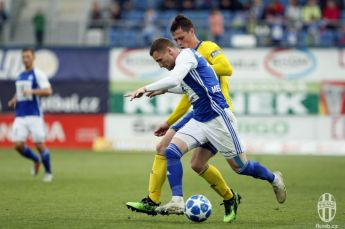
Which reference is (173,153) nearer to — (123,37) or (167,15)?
(123,37)

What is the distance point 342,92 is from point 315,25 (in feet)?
9.38

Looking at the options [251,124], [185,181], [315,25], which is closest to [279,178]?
[185,181]

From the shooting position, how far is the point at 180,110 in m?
11.5

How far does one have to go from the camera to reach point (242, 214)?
450 inches

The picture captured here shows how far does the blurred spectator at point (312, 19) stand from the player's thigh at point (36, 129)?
13504 millimetres

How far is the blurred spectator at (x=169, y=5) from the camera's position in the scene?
1251 inches

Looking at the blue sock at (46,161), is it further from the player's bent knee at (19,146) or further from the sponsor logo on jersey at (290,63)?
the sponsor logo on jersey at (290,63)

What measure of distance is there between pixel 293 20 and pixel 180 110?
18.6 meters

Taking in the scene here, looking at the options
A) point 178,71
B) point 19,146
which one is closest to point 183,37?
point 178,71

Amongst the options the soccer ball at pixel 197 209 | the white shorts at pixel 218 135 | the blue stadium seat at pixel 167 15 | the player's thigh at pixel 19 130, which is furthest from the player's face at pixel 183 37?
the blue stadium seat at pixel 167 15

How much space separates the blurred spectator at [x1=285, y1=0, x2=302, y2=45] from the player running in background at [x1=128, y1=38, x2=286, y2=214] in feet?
60.4

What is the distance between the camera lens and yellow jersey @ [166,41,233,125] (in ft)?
36.9

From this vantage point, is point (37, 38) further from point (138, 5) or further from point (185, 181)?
point (185, 181)

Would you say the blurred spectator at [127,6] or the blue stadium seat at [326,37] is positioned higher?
the blurred spectator at [127,6]
